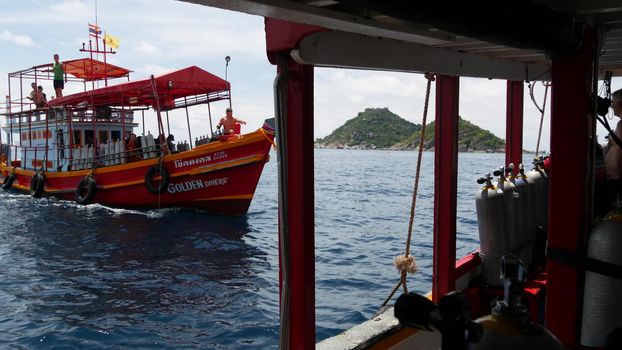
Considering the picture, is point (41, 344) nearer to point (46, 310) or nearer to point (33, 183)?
point (46, 310)

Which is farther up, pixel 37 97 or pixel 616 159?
pixel 37 97

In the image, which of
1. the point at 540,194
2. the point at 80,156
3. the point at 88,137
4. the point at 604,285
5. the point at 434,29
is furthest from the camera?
the point at 88,137

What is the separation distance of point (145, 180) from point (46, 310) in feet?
30.5

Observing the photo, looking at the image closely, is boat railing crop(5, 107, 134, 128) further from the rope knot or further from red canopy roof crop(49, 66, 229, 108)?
the rope knot

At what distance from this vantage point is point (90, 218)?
17359 millimetres

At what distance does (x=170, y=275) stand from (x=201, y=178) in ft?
21.8

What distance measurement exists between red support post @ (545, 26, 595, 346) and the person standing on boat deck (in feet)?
2.76

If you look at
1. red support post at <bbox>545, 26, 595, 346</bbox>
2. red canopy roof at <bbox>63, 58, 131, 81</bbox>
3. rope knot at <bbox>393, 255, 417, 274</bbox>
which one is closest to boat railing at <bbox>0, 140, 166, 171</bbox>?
red canopy roof at <bbox>63, 58, 131, 81</bbox>

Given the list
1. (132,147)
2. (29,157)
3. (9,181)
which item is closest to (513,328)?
(132,147)

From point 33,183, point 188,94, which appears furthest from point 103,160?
point 33,183

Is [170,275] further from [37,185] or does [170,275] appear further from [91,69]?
[91,69]

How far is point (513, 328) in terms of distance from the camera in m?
1.68

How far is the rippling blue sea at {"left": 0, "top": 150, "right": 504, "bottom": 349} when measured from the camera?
752cm

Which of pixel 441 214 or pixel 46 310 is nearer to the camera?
pixel 441 214
